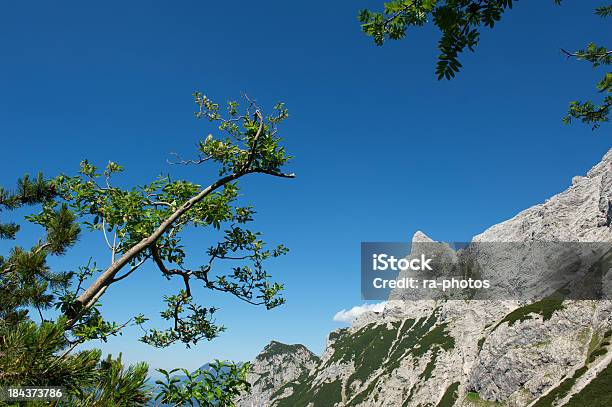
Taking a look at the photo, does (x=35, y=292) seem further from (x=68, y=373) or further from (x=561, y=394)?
(x=561, y=394)

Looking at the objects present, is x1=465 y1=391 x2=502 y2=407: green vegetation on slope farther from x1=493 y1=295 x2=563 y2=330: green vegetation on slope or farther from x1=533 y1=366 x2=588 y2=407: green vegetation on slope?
x1=493 y1=295 x2=563 y2=330: green vegetation on slope

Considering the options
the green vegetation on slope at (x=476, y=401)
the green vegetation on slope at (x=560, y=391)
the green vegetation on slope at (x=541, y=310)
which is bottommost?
the green vegetation on slope at (x=476, y=401)

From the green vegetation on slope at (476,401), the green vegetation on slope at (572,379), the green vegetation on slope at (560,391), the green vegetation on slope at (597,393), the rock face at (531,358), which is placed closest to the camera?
the green vegetation on slope at (597,393)

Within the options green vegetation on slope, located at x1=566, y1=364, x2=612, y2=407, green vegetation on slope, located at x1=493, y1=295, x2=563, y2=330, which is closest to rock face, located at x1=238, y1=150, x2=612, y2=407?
green vegetation on slope, located at x1=566, y1=364, x2=612, y2=407

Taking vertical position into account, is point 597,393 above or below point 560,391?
above

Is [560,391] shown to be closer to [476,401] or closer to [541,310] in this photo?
[476,401]

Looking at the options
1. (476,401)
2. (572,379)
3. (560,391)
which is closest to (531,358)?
(572,379)

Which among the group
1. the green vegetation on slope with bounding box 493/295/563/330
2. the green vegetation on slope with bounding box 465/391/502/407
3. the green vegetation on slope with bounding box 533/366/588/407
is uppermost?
the green vegetation on slope with bounding box 493/295/563/330

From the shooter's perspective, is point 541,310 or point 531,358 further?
point 541,310

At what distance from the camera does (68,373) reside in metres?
4.43

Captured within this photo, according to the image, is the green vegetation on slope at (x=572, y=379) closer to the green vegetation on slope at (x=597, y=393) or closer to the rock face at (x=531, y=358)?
the rock face at (x=531, y=358)

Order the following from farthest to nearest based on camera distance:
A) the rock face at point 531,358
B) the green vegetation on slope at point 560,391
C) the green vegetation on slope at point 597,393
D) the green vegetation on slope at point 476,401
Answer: the green vegetation on slope at point 476,401 → the rock face at point 531,358 → the green vegetation on slope at point 560,391 → the green vegetation on slope at point 597,393

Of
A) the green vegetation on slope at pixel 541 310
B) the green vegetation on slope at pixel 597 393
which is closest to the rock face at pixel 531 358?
the green vegetation on slope at pixel 597 393

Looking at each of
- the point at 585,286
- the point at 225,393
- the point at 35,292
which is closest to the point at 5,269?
the point at 35,292
